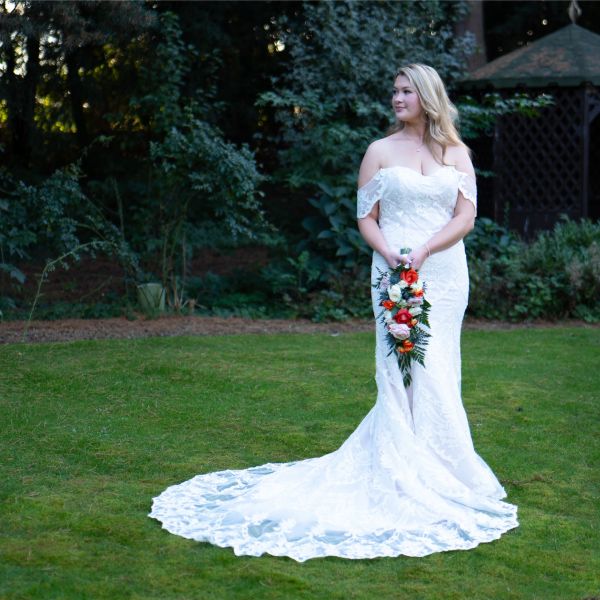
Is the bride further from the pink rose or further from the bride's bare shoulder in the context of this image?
the pink rose

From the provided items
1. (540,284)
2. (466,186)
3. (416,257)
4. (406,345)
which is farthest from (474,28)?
(406,345)

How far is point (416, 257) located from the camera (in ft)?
16.4

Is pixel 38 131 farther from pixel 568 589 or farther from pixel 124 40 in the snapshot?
pixel 568 589

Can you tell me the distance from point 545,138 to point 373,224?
31.4ft

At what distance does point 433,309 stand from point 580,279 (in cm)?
648

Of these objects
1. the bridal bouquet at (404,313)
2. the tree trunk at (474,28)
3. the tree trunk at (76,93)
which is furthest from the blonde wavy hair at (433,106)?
the tree trunk at (76,93)

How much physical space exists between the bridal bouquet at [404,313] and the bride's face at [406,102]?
70cm

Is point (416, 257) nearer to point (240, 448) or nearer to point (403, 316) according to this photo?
point (403, 316)

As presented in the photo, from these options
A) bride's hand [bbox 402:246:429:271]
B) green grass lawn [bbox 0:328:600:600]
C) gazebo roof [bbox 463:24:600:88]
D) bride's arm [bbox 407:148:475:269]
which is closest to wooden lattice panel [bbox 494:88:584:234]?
gazebo roof [bbox 463:24:600:88]

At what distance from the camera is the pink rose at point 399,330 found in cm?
490

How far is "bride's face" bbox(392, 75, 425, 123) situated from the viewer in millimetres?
5000

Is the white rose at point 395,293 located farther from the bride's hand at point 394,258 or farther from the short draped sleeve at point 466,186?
the short draped sleeve at point 466,186

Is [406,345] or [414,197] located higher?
[414,197]

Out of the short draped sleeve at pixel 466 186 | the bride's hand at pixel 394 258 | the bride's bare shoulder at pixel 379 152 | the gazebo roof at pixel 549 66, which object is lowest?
the bride's hand at pixel 394 258
